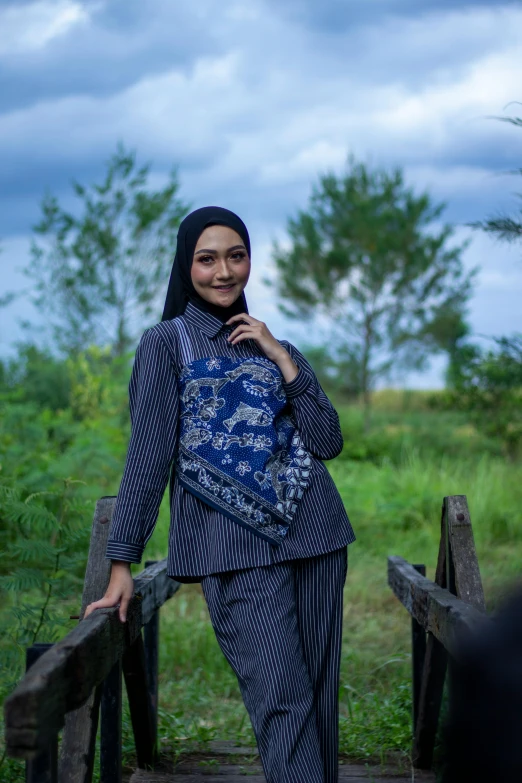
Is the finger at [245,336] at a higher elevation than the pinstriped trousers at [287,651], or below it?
higher

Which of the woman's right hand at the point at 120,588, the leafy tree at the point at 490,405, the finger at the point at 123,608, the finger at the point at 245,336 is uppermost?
the leafy tree at the point at 490,405

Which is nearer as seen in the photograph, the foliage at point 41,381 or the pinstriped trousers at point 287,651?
A: the pinstriped trousers at point 287,651

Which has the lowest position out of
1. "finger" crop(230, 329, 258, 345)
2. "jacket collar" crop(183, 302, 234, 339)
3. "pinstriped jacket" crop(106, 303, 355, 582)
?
"pinstriped jacket" crop(106, 303, 355, 582)

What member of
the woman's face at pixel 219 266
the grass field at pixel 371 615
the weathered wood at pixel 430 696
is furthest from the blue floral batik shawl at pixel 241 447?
the grass field at pixel 371 615

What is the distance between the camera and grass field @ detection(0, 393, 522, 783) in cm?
420

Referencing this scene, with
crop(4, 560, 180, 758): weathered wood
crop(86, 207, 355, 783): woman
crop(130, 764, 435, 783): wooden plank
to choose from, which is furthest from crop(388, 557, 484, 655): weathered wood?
crop(4, 560, 180, 758): weathered wood

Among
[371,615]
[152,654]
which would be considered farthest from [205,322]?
[371,615]

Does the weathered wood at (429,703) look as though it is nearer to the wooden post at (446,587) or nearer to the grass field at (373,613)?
the wooden post at (446,587)

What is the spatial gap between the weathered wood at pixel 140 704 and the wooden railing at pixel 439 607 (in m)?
0.95

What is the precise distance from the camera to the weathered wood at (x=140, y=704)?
10.7 feet

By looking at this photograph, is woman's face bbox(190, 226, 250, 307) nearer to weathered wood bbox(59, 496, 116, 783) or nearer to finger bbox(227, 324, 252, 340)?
finger bbox(227, 324, 252, 340)

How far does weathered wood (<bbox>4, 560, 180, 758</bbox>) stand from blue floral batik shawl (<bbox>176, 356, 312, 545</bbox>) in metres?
0.43

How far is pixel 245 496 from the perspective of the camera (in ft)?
8.62

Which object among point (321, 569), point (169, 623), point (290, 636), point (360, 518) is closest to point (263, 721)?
point (290, 636)
